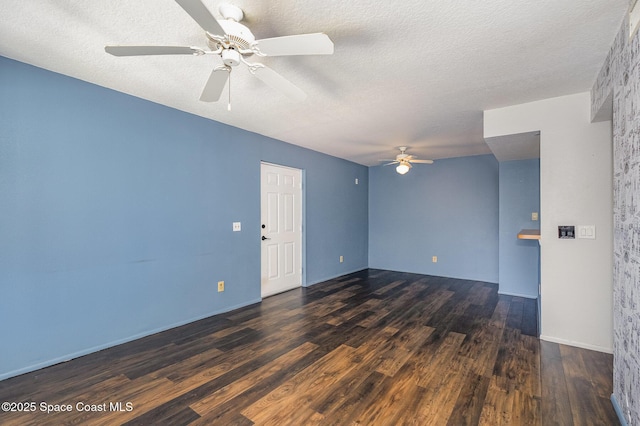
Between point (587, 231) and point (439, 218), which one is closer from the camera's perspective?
point (587, 231)

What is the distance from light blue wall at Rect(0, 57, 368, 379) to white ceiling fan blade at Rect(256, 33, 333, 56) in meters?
2.02

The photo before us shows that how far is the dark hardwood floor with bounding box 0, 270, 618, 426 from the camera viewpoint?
1830mm

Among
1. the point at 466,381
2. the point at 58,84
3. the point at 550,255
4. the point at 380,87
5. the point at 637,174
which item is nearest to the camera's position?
the point at 637,174

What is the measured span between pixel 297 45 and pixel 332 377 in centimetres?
228

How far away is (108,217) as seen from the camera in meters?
2.73

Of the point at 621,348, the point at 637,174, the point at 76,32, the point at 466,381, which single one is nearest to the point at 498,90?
the point at 637,174

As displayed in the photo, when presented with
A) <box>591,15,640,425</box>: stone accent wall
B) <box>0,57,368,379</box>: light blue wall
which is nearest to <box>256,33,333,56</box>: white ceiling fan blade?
<box>591,15,640,425</box>: stone accent wall

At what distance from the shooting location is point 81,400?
1.99 m

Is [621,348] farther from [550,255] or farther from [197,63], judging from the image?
[197,63]

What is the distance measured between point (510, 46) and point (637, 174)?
110 centimetres

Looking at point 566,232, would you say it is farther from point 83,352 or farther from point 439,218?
point 83,352

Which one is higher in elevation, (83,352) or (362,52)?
(362,52)

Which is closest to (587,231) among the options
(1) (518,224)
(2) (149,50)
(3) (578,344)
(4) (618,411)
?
(3) (578,344)

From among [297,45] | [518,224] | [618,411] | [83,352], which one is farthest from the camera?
[518,224]
